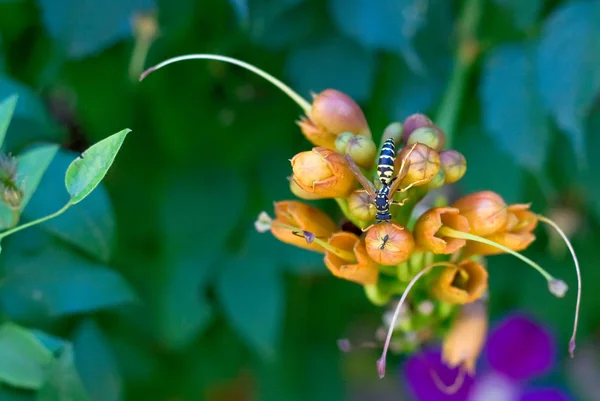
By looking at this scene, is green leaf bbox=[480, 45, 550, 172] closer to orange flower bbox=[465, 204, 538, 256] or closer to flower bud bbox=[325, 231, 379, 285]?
orange flower bbox=[465, 204, 538, 256]

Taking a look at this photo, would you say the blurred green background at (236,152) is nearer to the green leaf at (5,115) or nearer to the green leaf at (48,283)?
the green leaf at (48,283)

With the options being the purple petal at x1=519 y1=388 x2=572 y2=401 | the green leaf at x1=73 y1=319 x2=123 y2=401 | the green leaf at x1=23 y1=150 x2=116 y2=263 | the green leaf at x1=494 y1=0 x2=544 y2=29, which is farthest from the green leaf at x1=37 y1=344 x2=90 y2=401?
the purple petal at x1=519 y1=388 x2=572 y2=401

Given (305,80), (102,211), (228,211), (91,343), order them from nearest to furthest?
(102,211), (91,343), (305,80), (228,211)

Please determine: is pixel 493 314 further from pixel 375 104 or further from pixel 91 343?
pixel 91 343

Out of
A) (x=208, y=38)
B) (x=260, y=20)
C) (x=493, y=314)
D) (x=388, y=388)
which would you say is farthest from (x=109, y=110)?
(x=388, y=388)

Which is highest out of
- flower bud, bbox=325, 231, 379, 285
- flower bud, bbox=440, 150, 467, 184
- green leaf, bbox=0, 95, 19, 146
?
green leaf, bbox=0, 95, 19, 146

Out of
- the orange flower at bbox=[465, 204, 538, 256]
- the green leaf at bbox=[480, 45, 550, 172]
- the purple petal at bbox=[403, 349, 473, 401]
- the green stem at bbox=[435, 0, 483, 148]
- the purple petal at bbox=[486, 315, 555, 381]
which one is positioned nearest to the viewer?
the orange flower at bbox=[465, 204, 538, 256]
